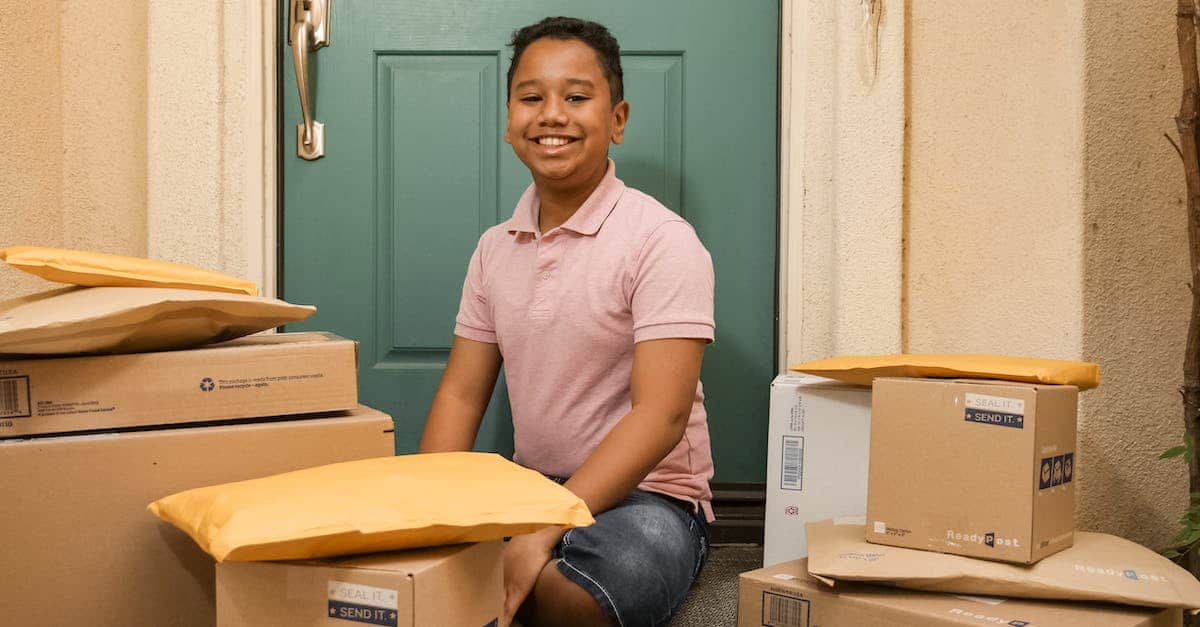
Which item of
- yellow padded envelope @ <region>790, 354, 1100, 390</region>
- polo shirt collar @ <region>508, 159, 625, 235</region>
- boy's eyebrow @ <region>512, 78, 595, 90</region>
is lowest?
yellow padded envelope @ <region>790, 354, 1100, 390</region>

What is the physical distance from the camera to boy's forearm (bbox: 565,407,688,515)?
1.36 m

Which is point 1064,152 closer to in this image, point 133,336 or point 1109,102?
point 1109,102

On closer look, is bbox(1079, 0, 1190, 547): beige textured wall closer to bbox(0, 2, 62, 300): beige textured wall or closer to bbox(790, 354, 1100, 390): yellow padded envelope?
bbox(790, 354, 1100, 390): yellow padded envelope

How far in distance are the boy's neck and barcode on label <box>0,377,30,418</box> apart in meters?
0.81

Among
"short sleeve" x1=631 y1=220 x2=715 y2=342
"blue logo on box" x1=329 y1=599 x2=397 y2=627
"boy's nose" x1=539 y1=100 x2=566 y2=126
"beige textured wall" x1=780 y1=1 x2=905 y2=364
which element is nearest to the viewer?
"blue logo on box" x1=329 y1=599 x2=397 y2=627

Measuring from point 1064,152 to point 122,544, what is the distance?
A: 1382mm

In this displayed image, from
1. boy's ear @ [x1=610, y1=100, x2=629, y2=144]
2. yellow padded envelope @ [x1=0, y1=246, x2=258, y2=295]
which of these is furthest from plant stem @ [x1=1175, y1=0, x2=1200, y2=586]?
yellow padded envelope @ [x1=0, y1=246, x2=258, y2=295]

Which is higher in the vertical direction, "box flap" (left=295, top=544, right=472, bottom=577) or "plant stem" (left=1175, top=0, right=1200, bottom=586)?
"plant stem" (left=1175, top=0, right=1200, bottom=586)

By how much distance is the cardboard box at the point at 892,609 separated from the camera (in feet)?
3.62

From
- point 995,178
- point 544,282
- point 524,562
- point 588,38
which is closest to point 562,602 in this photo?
point 524,562

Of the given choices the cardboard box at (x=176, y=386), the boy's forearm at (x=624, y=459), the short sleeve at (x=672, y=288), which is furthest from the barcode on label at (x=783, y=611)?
the cardboard box at (x=176, y=386)

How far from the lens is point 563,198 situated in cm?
164

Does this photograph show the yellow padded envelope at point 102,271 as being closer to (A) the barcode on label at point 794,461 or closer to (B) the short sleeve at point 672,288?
(B) the short sleeve at point 672,288

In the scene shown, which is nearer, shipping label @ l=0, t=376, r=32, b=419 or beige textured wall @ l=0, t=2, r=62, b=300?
shipping label @ l=0, t=376, r=32, b=419
